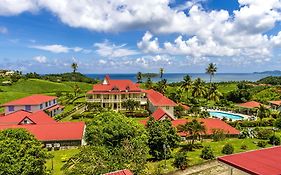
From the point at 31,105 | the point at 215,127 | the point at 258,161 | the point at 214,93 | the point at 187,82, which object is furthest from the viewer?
the point at 187,82

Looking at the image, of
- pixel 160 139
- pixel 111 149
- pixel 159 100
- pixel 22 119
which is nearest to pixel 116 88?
pixel 159 100

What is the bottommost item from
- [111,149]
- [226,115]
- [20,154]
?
[226,115]

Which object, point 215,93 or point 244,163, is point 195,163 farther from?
point 215,93

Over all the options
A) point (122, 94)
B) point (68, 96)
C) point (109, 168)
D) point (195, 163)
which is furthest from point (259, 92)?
point (109, 168)

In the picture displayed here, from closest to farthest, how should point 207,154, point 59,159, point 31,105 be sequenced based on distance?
point 207,154
point 59,159
point 31,105

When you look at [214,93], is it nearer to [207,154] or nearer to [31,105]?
[207,154]

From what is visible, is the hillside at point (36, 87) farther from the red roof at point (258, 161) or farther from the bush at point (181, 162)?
the red roof at point (258, 161)
